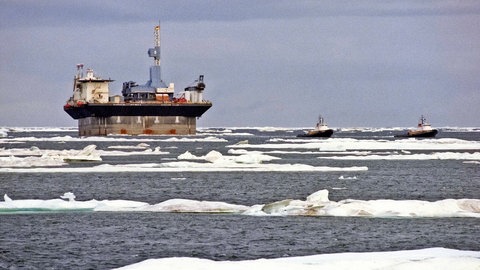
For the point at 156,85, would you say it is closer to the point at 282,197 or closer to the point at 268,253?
the point at 282,197

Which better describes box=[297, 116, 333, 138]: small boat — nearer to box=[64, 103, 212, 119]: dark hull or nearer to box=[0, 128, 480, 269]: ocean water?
box=[64, 103, 212, 119]: dark hull

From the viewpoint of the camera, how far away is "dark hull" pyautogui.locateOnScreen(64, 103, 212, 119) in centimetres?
15175

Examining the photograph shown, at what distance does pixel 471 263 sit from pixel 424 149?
7704 cm

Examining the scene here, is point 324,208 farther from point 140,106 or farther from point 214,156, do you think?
point 140,106

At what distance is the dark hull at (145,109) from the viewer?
498 ft

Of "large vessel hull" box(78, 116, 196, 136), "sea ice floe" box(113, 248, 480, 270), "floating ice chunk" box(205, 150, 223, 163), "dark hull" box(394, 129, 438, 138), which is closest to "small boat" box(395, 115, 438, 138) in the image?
"dark hull" box(394, 129, 438, 138)

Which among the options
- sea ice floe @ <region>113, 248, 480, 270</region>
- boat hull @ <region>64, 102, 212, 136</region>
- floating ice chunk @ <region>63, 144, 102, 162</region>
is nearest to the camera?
sea ice floe @ <region>113, 248, 480, 270</region>

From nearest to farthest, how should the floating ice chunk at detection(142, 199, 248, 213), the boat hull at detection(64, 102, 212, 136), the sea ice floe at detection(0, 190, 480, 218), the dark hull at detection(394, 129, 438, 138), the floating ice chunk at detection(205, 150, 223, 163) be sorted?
the sea ice floe at detection(0, 190, 480, 218) → the floating ice chunk at detection(142, 199, 248, 213) → the floating ice chunk at detection(205, 150, 223, 163) → the boat hull at detection(64, 102, 212, 136) → the dark hull at detection(394, 129, 438, 138)

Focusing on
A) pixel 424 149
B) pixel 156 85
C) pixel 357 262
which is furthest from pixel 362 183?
pixel 156 85

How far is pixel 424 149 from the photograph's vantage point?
95250 millimetres

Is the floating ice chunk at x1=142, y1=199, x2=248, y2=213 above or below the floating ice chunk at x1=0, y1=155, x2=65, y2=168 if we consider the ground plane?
below

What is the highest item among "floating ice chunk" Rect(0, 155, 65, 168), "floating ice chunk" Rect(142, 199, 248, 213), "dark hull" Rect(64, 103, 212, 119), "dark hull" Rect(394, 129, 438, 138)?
"dark hull" Rect(64, 103, 212, 119)

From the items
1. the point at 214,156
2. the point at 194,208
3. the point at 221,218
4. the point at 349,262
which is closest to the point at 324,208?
the point at 221,218

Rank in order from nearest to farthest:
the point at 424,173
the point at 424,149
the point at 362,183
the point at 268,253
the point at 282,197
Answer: the point at 268,253 → the point at 282,197 → the point at 362,183 → the point at 424,173 → the point at 424,149
